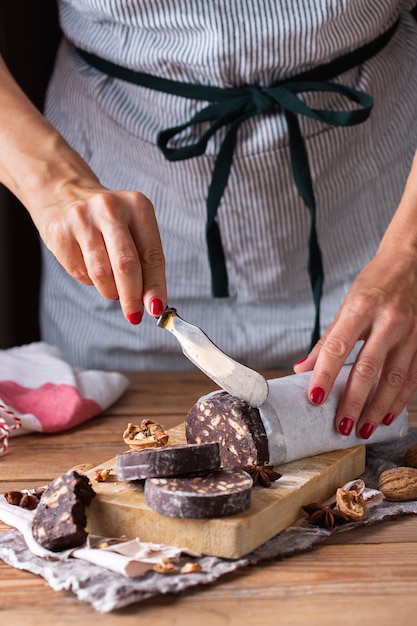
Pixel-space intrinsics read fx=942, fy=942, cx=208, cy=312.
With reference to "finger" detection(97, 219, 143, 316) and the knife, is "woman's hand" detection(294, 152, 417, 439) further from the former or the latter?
"finger" detection(97, 219, 143, 316)

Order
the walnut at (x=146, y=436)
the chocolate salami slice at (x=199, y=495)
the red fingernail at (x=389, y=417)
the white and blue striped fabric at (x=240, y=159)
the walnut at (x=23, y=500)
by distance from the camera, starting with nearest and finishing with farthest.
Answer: the chocolate salami slice at (x=199, y=495) → the walnut at (x=23, y=500) → the walnut at (x=146, y=436) → the red fingernail at (x=389, y=417) → the white and blue striped fabric at (x=240, y=159)

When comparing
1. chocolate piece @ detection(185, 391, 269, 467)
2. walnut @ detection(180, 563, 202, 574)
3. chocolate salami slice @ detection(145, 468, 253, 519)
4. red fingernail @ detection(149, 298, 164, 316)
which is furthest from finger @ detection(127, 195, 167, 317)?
walnut @ detection(180, 563, 202, 574)

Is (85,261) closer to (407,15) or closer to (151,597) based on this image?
(151,597)

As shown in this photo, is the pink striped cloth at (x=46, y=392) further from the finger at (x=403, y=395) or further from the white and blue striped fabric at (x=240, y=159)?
the finger at (x=403, y=395)

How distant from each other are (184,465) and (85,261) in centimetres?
32

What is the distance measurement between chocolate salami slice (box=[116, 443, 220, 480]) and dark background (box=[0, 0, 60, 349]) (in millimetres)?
1268

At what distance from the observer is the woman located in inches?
52.6

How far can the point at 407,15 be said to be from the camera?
185cm

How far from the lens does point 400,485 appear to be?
1226 millimetres

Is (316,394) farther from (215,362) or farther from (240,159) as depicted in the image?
(240,159)

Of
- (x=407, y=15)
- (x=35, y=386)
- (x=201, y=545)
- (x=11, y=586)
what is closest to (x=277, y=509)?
(x=201, y=545)

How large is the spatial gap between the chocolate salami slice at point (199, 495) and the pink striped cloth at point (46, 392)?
43 cm

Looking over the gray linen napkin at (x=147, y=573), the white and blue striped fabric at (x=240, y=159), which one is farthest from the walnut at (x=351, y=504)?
the white and blue striped fabric at (x=240, y=159)

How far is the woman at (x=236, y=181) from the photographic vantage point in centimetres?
133
